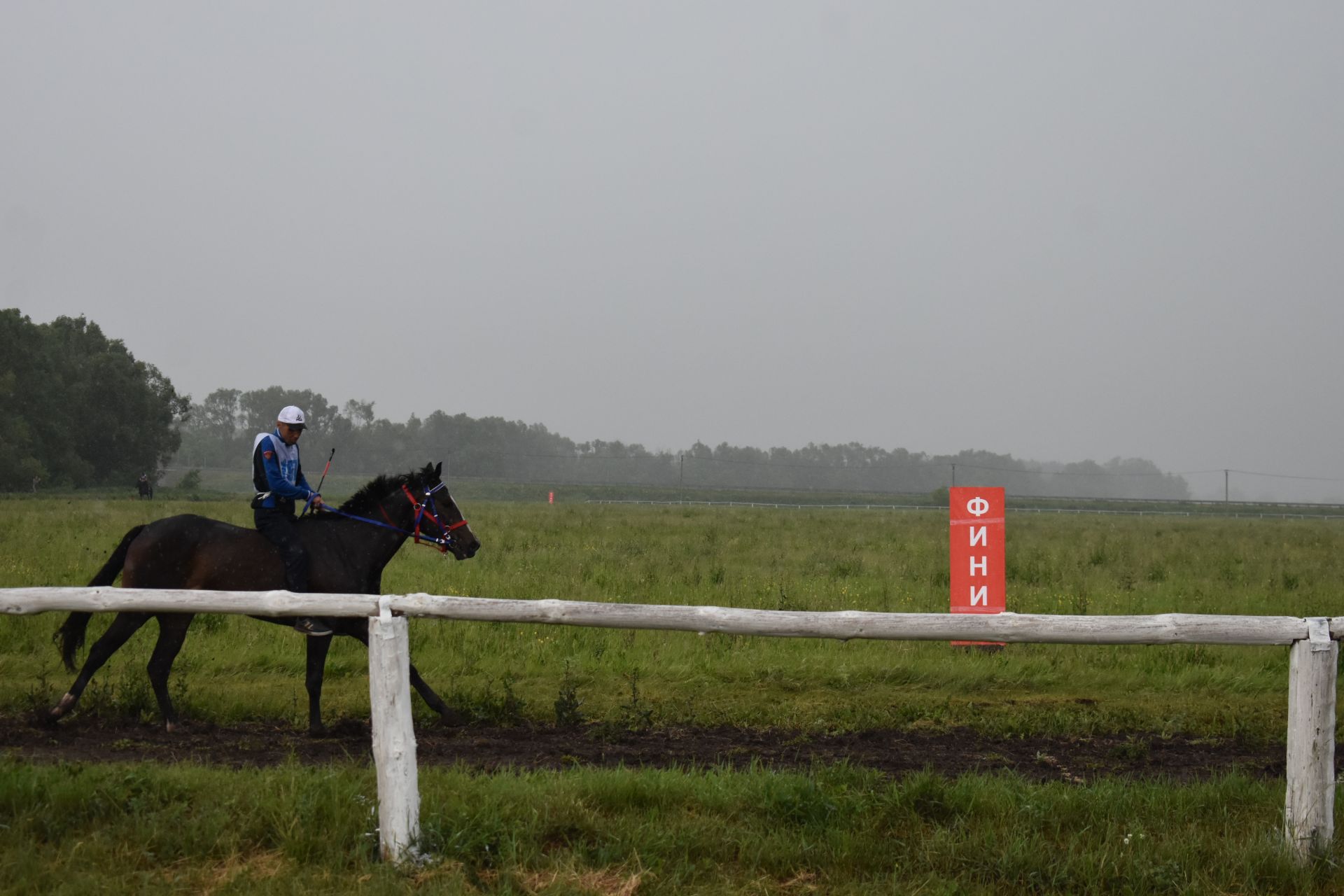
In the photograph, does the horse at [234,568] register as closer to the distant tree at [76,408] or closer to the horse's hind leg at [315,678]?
the horse's hind leg at [315,678]

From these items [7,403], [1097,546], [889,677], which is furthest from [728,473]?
[889,677]

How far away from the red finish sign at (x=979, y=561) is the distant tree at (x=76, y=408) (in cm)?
5309

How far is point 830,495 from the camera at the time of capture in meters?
84.9

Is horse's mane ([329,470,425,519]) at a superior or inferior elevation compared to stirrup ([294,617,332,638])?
superior

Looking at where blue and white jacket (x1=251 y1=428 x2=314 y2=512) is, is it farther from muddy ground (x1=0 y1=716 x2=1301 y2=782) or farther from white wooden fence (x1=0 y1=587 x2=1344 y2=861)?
white wooden fence (x1=0 y1=587 x2=1344 y2=861)

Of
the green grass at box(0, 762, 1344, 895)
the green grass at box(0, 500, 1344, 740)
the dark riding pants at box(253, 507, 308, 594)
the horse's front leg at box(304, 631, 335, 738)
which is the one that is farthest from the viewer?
the green grass at box(0, 500, 1344, 740)

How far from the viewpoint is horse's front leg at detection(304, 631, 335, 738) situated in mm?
7000

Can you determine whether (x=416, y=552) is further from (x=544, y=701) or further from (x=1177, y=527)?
(x=1177, y=527)

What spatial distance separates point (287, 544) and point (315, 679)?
1.07 m

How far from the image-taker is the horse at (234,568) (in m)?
6.96

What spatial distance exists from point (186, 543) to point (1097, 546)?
68.5ft

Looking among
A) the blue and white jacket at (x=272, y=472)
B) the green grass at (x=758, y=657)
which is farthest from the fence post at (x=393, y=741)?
the blue and white jacket at (x=272, y=472)

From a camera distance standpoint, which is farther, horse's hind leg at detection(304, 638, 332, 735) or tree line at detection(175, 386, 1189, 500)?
tree line at detection(175, 386, 1189, 500)

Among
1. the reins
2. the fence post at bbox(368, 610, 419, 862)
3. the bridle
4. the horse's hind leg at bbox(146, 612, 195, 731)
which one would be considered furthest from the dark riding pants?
the fence post at bbox(368, 610, 419, 862)
